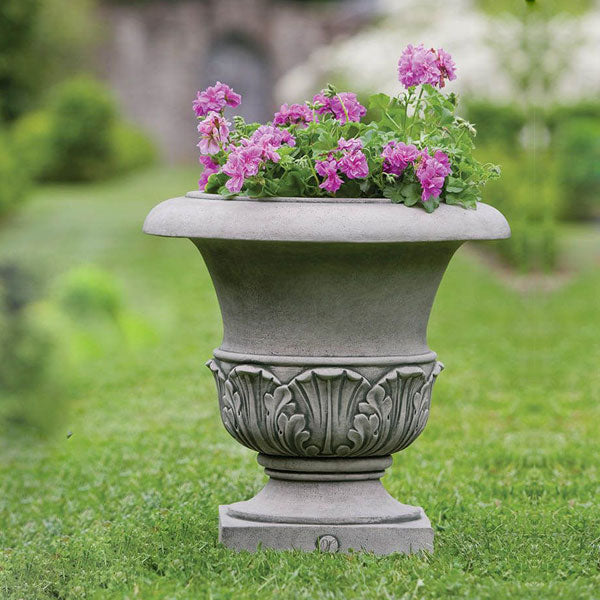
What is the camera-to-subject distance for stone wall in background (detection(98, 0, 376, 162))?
2662 cm

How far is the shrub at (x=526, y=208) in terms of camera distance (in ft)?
35.1

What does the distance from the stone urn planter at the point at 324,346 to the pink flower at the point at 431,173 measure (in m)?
0.07

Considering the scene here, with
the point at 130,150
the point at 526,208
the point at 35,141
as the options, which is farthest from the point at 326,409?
the point at 130,150

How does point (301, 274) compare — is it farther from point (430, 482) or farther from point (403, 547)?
point (430, 482)

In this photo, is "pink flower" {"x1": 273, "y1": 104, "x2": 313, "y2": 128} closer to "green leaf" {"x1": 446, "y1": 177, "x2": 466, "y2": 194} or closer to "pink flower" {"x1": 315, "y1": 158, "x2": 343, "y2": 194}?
"pink flower" {"x1": 315, "y1": 158, "x2": 343, "y2": 194}

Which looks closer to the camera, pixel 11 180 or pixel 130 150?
pixel 11 180

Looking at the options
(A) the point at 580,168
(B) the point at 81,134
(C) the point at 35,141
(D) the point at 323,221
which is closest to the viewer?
(D) the point at 323,221

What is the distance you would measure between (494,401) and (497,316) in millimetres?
2921

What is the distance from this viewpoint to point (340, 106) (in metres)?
3.79

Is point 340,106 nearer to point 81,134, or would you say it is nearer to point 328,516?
point 328,516

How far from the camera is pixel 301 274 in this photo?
3428 mm

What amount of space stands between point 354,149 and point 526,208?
7996 millimetres

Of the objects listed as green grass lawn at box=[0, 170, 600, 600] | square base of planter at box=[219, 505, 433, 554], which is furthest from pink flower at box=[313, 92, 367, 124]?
green grass lawn at box=[0, 170, 600, 600]

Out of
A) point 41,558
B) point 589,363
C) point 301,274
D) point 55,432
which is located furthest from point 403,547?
point 589,363
